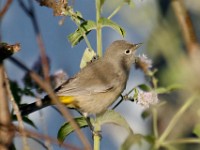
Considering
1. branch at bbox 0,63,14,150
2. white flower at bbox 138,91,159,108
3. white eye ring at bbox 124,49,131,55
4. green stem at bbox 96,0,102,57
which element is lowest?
branch at bbox 0,63,14,150

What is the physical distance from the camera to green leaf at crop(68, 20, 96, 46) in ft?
4.82

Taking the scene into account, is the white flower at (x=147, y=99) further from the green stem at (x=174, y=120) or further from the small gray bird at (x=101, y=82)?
the small gray bird at (x=101, y=82)

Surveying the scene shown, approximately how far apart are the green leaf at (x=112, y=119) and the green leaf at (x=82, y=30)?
9.4 inches

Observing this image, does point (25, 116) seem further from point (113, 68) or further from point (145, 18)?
point (113, 68)

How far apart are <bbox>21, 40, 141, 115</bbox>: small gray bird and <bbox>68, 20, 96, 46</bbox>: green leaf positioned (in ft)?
2.45

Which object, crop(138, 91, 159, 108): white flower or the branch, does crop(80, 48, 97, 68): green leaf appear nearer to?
crop(138, 91, 159, 108): white flower

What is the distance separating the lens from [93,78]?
8.38 ft

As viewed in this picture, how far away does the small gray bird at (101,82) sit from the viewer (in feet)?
7.80

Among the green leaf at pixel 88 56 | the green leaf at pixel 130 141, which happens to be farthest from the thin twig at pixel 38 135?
the green leaf at pixel 88 56

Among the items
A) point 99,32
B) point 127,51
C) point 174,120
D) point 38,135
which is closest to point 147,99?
point 174,120

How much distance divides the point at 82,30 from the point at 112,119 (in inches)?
10.8

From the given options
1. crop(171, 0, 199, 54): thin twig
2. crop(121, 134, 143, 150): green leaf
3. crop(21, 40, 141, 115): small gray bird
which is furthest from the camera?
crop(21, 40, 141, 115): small gray bird

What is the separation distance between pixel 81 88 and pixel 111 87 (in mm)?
153

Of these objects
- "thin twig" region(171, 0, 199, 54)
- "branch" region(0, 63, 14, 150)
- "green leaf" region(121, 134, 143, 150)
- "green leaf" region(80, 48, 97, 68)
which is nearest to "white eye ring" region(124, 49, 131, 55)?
"green leaf" region(80, 48, 97, 68)
